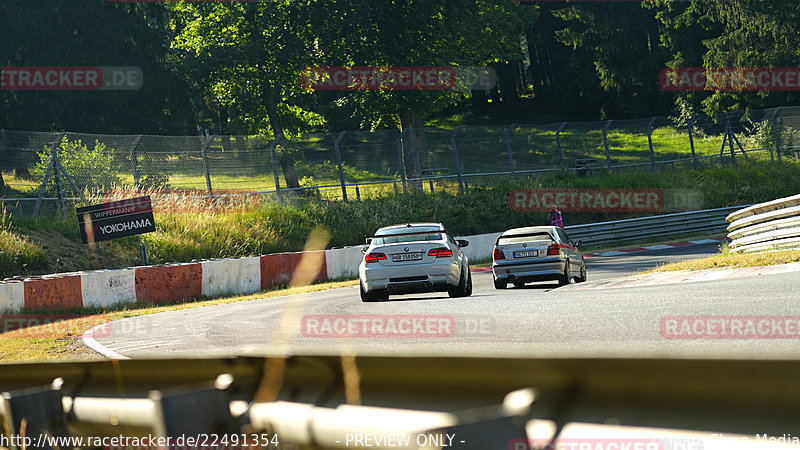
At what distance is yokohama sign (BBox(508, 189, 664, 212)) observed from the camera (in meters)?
33.5

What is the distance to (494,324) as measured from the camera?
9109 millimetres

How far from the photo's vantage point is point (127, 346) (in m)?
10.6

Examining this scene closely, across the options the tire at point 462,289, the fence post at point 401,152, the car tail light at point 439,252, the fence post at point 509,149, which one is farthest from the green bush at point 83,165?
the fence post at point 509,149

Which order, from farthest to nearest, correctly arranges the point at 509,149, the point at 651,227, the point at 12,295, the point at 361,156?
the point at 651,227 < the point at 509,149 < the point at 361,156 < the point at 12,295

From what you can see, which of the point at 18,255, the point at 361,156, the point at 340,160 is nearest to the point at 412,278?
the point at 18,255

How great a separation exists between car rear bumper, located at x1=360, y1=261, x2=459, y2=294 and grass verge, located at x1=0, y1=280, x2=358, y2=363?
4.26 meters

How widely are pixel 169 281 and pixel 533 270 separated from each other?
25.4ft

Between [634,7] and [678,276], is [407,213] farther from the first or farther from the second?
[634,7]

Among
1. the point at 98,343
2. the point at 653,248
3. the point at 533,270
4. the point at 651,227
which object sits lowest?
the point at 653,248

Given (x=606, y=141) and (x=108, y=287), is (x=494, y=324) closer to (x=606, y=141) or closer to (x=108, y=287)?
(x=108, y=287)

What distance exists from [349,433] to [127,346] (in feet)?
27.0

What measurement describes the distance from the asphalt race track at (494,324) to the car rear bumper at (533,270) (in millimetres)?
3697

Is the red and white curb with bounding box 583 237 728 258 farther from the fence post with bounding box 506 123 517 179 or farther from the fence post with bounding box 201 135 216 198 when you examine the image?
the fence post with bounding box 201 135 216 198

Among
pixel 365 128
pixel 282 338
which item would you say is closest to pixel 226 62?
pixel 365 128
